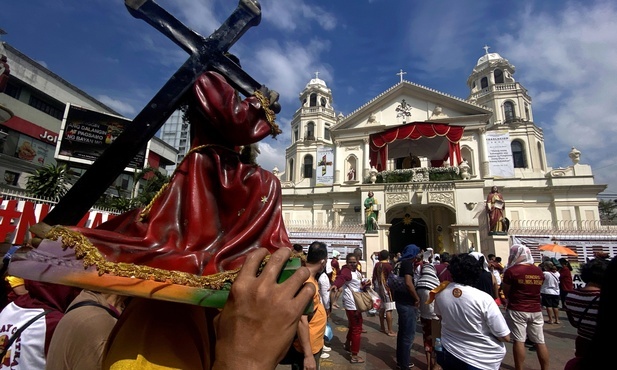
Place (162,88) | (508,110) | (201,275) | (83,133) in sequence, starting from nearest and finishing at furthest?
1. (201,275)
2. (162,88)
3. (83,133)
4. (508,110)

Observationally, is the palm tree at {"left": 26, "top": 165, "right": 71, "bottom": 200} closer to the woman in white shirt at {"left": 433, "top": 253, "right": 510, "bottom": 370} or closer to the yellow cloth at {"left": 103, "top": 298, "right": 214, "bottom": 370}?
the woman in white shirt at {"left": 433, "top": 253, "right": 510, "bottom": 370}

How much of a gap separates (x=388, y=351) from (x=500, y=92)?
29.1m

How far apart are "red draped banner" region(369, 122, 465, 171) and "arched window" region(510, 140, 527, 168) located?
897 centimetres

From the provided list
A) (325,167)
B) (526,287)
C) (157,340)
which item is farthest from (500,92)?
(157,340)

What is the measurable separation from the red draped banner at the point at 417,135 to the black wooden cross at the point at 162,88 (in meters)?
18.7

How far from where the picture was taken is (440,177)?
19.3 m

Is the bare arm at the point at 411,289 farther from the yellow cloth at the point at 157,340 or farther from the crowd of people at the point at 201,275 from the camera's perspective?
the yellow cloth at the point at 157,340

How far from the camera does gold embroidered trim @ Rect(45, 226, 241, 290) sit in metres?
0.78

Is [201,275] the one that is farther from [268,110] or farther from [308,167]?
[308,167]

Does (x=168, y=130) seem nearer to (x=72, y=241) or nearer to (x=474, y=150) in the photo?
(x=474, y=150)

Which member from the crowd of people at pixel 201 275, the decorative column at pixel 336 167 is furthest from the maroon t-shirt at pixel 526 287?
the decorative column at pixel 336 167

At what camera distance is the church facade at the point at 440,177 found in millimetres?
17891

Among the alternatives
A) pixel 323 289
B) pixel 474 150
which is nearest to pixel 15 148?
pixel 323 289

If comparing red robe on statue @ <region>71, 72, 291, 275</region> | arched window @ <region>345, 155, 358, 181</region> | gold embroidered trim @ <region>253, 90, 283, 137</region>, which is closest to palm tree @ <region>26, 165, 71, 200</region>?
arched window @ <region>345, 155, 358, 181</region>
